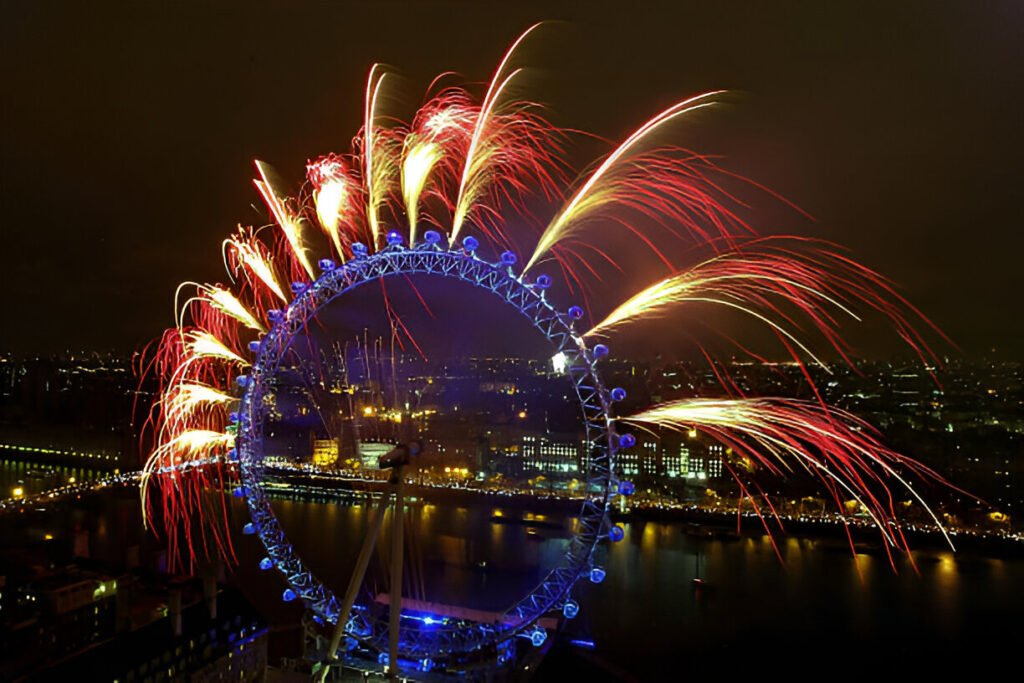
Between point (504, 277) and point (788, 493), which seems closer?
point (504, 277)

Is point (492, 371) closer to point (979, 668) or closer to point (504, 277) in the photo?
point (504, 277)

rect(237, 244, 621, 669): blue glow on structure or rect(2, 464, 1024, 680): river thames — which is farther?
rect(2, 464, 1024, 680): river thames

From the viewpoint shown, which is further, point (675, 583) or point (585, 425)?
point (675, 583)

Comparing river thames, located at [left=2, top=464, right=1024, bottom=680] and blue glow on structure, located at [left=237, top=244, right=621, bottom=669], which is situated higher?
blue glow on structure, located at [left=237, top=244, right=621, bottom=669]

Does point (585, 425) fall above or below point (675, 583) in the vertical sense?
above

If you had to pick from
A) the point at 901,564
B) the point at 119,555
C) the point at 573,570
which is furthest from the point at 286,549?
the point at 901,564

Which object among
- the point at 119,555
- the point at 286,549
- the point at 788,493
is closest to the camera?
the point at 286,549

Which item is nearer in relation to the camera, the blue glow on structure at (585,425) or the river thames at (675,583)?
the blue glow on structure at (585,425)

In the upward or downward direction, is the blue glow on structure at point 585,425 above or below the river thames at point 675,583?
above
